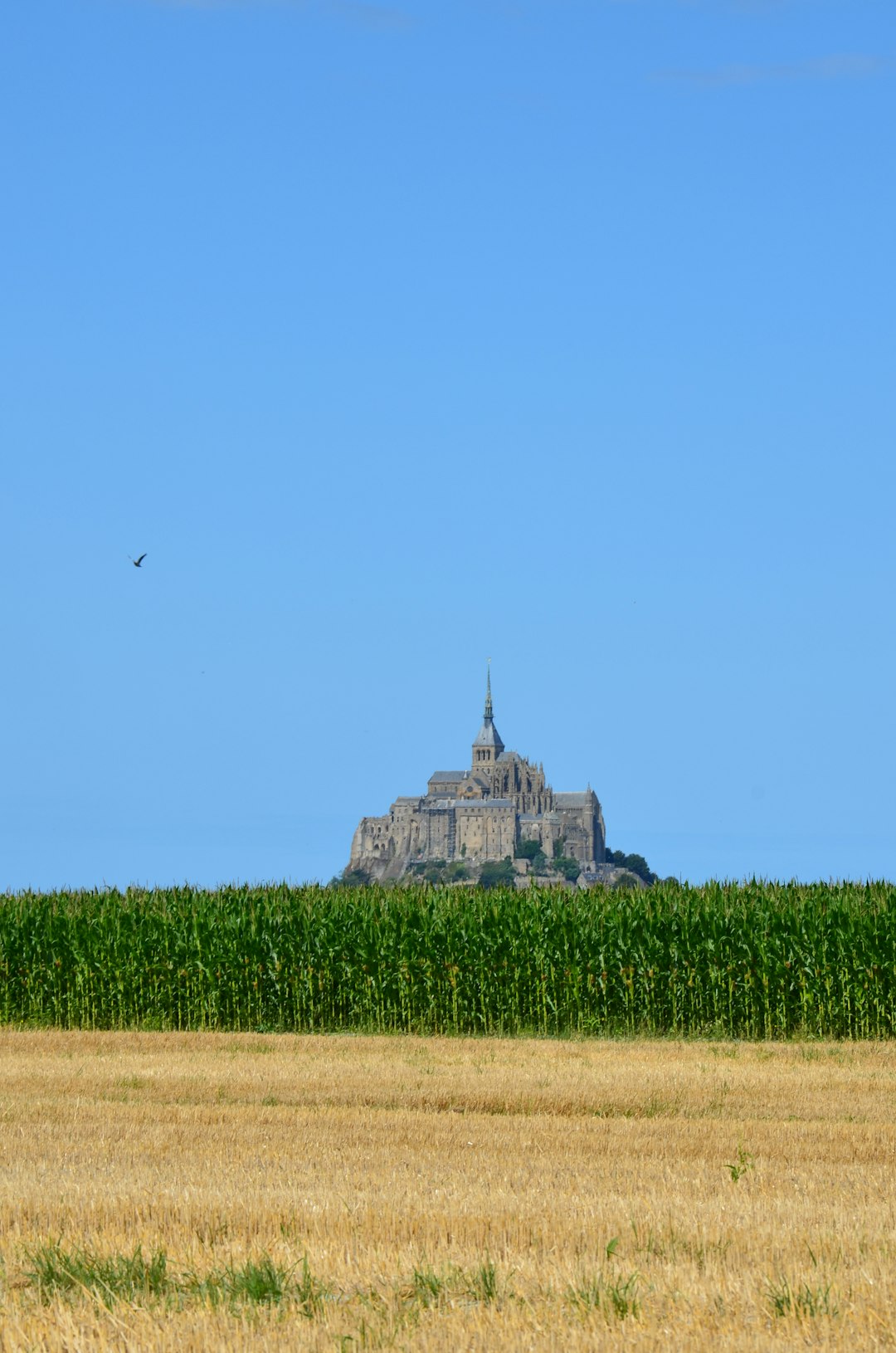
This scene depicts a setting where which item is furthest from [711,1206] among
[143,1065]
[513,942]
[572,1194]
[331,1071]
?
[513,942]

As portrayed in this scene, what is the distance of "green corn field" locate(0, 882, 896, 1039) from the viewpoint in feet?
84.1

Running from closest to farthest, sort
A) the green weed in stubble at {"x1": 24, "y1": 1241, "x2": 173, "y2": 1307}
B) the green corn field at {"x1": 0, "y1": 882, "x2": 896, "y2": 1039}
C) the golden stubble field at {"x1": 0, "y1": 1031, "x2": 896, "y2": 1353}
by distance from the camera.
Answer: the golden stubble field at {"x1": 0, "y1": 1031, "x2": 896, "y2": 1353} < the green weed in stubble at {"x1": 24, "y1": 1241, "x2": 173, "y2": 1307} < the green corn field at {"x1": 0, "y1": 882, "x2": 896, "y2": 1039}

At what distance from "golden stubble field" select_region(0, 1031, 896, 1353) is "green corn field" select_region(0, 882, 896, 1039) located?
21.8 feet

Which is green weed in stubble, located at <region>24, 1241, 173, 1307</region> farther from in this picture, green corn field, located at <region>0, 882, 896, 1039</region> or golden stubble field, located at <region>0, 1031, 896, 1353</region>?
green corn field, located at <region>0, 882, 896, 1039</region>

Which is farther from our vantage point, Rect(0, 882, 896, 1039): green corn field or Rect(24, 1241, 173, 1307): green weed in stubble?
Rect(0, 882, 896, 1039): green corn field

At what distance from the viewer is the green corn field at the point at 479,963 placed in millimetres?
25625

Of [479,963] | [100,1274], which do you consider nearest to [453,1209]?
[100,1274]

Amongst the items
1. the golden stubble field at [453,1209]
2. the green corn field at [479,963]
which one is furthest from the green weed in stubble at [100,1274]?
the green corn field at [479,963]

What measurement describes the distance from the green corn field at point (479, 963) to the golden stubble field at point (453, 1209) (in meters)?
6.65

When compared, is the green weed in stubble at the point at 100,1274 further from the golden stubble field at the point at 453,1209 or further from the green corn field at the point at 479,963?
the green corn field at the point at 479,963

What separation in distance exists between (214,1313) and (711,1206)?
3.49 meters

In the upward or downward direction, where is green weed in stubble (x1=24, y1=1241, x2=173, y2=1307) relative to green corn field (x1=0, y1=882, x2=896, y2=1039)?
downward

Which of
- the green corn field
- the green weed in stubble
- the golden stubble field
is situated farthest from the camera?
the green corn field

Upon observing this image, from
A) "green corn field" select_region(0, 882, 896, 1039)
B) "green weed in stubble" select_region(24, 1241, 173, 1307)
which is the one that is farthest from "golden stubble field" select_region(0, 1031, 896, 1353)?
"green corn field" select_region(0, 882, 896, 1039)
